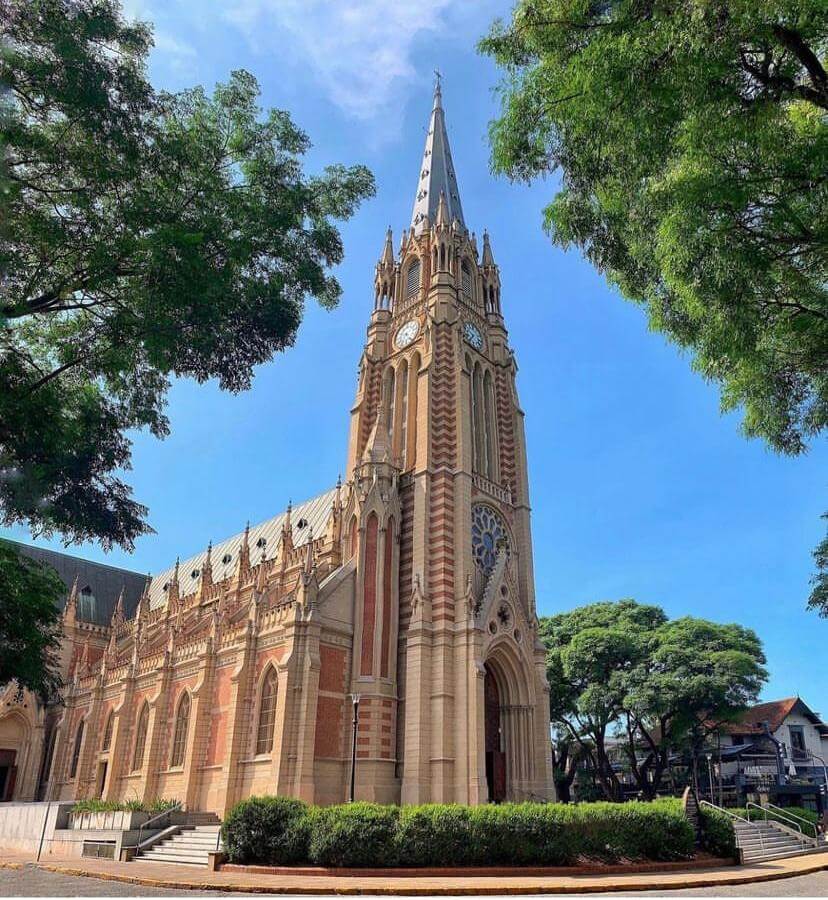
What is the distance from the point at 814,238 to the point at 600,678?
39876 millimetres

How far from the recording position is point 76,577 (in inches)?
2291

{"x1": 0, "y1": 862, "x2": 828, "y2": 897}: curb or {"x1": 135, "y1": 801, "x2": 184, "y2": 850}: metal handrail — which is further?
{"x1": 135, "y1": 801, "x2": 184, "y2": 850}: metal handrail

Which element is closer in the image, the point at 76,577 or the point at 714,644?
the point at 714,644

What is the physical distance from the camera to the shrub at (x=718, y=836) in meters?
21.9

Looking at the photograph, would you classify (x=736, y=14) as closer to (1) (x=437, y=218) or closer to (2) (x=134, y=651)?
(1) (x=437, y=218)

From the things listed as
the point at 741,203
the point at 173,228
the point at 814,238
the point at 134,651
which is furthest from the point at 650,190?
the point at 134,651

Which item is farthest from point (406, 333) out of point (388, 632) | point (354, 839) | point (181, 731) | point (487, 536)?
point (354, 839)

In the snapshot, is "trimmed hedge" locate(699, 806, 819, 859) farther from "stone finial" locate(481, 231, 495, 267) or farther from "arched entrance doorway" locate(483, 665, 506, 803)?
"stone finial" locate(481, 231, 495, 267)

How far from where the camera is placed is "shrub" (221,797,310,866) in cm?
1888

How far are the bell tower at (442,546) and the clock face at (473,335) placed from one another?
19 centimetres

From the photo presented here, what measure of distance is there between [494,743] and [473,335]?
22317 mm

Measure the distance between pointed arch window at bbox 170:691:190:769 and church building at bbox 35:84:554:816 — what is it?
4.6 inches

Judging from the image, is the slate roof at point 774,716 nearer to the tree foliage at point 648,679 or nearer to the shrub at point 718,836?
the tree foliage at point 648,679

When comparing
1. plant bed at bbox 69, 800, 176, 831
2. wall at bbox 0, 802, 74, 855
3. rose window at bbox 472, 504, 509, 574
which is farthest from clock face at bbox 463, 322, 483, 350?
wall at bbox 0, 802, 74, 855
